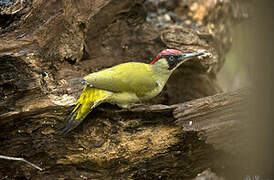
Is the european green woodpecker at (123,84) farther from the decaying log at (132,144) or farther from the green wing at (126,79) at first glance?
the decaying log at (132,144)

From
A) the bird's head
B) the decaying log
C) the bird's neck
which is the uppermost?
the bird's head

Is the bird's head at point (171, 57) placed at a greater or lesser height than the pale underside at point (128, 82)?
greater

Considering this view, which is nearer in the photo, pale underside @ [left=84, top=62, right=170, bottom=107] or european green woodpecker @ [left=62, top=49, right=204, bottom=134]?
european green woodpecker @ [left=62, top=49, right=204, bottom=134]

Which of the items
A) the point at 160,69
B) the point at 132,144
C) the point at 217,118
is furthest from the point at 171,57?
the point at 132,144

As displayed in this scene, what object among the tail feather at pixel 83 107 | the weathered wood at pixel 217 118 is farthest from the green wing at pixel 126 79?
the weathered wood at pixel 217 118

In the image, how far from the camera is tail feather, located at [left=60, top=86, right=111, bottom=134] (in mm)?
2861

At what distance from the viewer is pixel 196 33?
395 centimetres

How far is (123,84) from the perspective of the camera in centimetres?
318

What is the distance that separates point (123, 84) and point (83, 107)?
56 cm

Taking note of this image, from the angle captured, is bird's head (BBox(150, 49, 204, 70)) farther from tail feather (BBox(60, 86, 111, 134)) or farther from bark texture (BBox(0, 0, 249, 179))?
tail feather (BBox(60, 86, 111, 134))

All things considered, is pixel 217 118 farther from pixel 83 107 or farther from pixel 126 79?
pixel 83 107

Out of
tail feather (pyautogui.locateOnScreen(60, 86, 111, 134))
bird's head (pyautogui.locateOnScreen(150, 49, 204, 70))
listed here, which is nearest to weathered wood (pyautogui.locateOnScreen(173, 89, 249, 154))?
bird's head (pyautogui.locateOnScreen(150, 49, 204, 70))

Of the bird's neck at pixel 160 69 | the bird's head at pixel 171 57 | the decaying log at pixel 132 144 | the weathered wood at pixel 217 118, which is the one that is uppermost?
the bird's head at pixel 171 57

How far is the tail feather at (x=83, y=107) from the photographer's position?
2.86 metres
